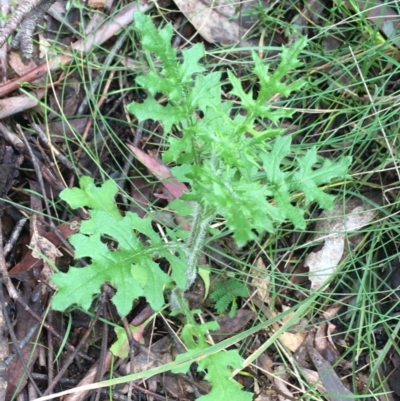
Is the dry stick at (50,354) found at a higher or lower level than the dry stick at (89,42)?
lower

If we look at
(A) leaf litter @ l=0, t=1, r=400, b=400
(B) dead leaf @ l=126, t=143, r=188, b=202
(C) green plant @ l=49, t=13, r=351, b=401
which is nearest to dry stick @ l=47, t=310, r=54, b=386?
(A) leaf litter @ l=0, t=1, r=400, b=400

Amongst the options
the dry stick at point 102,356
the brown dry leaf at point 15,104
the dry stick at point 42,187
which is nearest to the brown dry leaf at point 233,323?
the dry stick at point 102,356

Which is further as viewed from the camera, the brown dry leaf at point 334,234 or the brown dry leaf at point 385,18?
the brown dry leaf at point 385,18

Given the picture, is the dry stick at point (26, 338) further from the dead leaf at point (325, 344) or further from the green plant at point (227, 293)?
the dead leaf at point (325, 344)

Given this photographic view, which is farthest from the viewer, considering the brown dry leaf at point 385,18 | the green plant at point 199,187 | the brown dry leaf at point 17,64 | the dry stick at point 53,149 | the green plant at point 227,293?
the brown dry leaf at point 385,18

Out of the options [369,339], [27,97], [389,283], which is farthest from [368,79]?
[27,97]

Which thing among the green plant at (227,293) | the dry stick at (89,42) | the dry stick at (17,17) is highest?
the dry stick at (17,17)

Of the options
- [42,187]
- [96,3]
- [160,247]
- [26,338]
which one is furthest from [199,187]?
[96,3]
